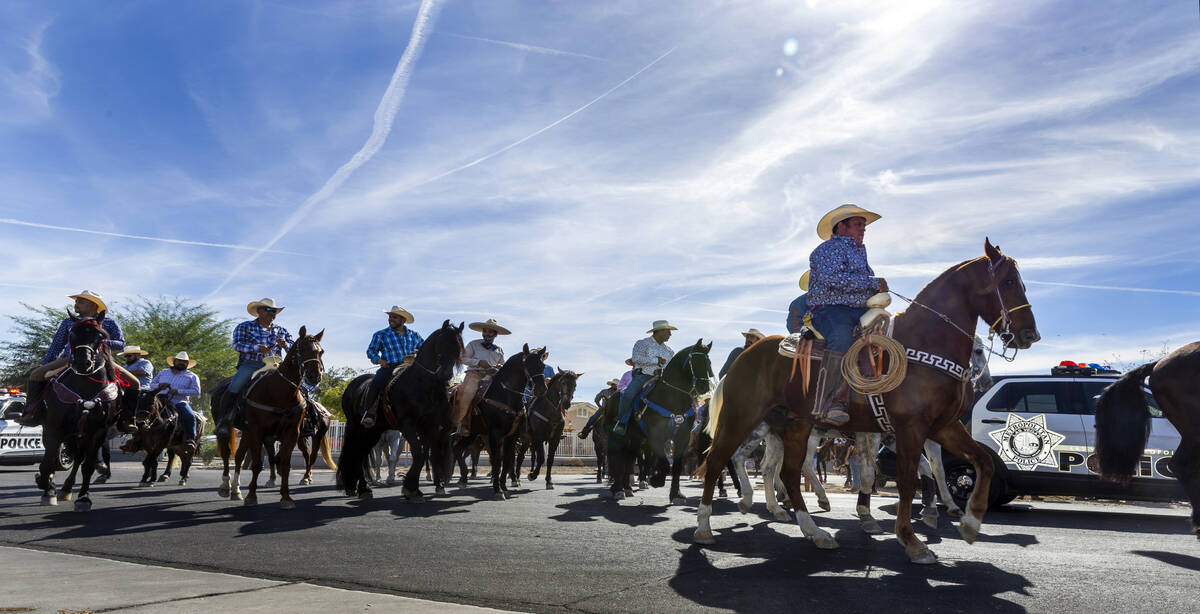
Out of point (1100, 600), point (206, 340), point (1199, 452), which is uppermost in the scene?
point (206, 340)

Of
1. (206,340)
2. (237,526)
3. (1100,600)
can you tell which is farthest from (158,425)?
(206,340)

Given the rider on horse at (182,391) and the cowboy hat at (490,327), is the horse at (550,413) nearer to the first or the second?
the cowboy hat at (490,327)

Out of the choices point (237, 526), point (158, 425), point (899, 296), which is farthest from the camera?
point (158, 425)

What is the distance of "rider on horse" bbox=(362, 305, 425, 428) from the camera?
11633mm

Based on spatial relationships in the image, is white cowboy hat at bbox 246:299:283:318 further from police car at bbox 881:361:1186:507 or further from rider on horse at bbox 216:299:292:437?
police car at bbox 881:361:1186:507

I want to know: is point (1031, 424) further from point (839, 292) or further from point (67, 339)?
point (67, 339)

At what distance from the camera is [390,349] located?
1241cm

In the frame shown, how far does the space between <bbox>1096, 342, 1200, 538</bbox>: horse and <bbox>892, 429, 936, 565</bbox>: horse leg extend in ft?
10.1

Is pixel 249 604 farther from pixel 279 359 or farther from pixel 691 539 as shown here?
pixel 279 359

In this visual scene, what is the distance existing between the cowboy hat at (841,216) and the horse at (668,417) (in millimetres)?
4062

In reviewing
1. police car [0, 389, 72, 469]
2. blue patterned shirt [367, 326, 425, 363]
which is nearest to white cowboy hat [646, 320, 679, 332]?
blue patterned shirt [367, 326, 425, 363]

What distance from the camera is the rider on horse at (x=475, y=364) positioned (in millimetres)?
13047

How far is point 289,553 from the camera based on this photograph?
6203 mm

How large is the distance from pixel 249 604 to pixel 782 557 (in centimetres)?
384
